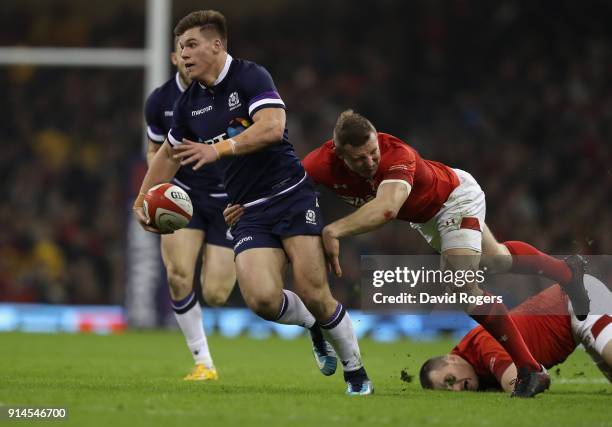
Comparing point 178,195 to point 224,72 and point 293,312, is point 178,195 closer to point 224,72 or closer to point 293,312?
point 224,72

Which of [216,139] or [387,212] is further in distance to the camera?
[216,139]

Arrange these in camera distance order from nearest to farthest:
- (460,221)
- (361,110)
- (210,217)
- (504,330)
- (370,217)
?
(370,217)
(504,330)
(460,221)
(210,217)
(361,110)

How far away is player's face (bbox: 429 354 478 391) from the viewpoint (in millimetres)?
7477

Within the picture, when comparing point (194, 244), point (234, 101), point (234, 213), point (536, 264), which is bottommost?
point (194, 244)

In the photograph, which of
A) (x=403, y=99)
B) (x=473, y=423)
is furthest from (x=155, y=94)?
(x=403, y=99)

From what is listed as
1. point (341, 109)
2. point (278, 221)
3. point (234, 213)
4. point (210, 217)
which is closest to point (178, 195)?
point (234, 213)

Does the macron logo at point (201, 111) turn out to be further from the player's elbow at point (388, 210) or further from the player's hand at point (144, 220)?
the player's elbow at point (388, 210)

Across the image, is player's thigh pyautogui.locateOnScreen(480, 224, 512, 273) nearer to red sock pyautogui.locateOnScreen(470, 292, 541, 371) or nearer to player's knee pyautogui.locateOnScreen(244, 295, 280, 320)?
red sock pyautogui.locateOnScreen(470, 292, 541, 371)

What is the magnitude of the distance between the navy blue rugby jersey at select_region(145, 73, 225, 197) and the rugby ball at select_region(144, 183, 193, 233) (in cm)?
120

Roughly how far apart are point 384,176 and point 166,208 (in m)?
1.29

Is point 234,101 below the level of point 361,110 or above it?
above

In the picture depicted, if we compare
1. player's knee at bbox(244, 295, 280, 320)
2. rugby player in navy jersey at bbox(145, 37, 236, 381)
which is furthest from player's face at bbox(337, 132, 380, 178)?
rugby player in navy jersey at bbox(145, 37, 236, 381)

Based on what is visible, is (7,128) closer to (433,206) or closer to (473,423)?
(433,206)

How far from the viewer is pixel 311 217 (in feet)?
23.1
